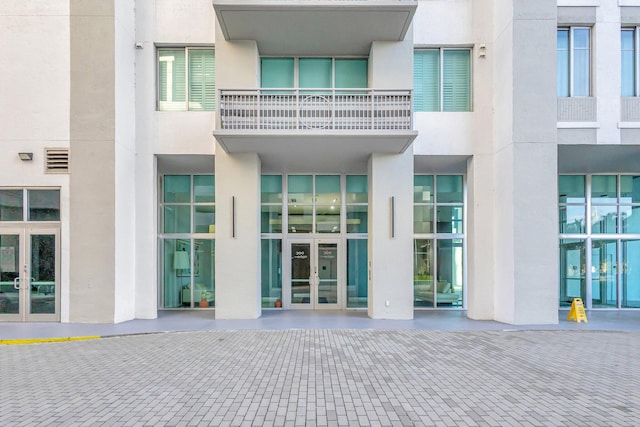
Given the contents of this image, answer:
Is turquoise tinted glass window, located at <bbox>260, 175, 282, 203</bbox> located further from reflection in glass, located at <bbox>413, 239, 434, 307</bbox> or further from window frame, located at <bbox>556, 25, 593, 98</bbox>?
window frame, located at <bbox>556, 25, 593, 98</bbox>

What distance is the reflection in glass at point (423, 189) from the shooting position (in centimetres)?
1434

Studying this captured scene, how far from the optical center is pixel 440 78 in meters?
12.9

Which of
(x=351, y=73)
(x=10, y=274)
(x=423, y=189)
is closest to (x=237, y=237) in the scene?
(x=351, y=73)

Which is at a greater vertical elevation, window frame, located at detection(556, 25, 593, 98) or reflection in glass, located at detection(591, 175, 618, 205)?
window frame, located at detection(556, 25, 593, 98)

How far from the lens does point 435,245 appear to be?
14.2 metres

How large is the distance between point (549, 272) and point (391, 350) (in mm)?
5439

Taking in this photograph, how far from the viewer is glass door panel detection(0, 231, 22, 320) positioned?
11594mm

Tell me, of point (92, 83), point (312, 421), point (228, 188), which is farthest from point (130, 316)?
point (312, 421)

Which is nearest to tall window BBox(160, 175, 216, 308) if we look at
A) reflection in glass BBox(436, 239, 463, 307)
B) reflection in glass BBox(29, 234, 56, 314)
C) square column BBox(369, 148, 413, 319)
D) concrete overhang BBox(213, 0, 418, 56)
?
reflection in glass BBox(29, 234, 56, 314)

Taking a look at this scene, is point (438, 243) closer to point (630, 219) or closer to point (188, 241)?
point (630, 219)

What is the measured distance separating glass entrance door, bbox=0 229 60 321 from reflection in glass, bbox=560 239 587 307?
16.2 meters

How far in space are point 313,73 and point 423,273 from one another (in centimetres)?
757

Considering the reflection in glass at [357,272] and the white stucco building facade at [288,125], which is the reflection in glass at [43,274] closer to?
the white stucco building facade at [288,125]

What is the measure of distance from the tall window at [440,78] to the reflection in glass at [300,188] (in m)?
4.30
